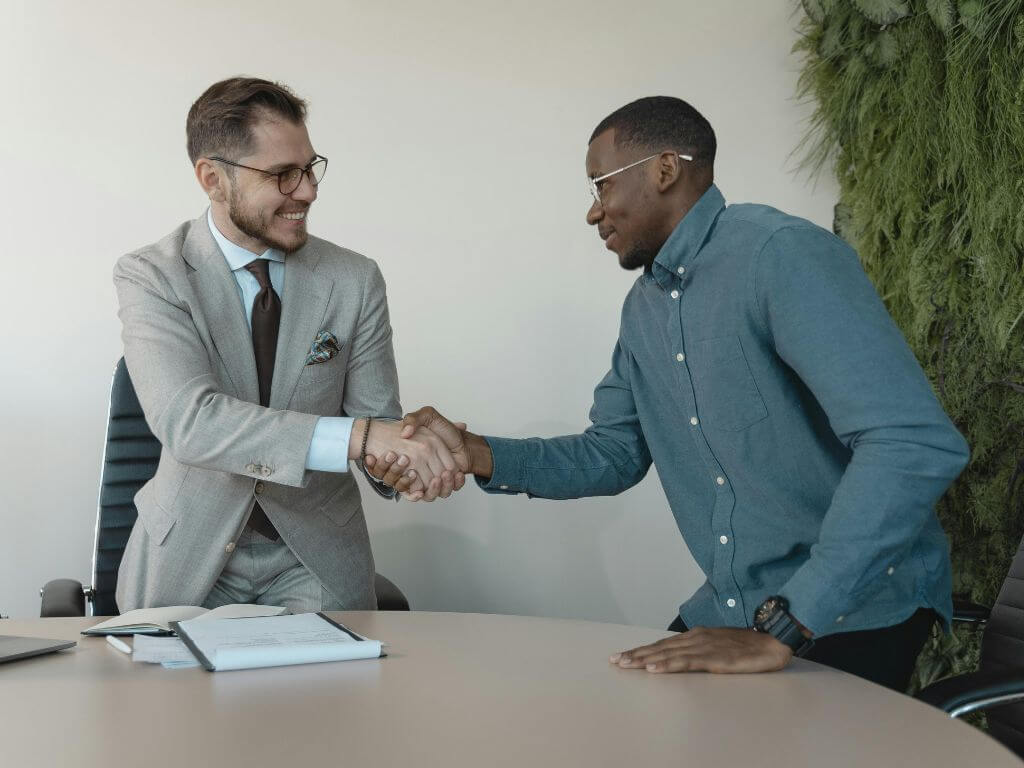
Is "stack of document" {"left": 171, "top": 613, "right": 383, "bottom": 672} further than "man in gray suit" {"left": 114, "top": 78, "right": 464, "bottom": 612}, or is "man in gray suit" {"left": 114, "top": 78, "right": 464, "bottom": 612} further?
"man in gray suit" {"left": 114, "top": 78, "right": 464, "bottom": 612}

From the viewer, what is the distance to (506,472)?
2291 millimetres

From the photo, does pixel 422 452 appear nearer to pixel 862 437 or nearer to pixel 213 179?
pixel 213 179

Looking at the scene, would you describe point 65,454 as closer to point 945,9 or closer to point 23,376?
point 23,376

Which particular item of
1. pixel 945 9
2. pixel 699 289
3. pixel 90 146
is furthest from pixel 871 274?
pixel 90 146

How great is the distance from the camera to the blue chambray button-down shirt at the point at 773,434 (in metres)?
1.65

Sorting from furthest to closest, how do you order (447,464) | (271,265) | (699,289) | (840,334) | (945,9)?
(945,9), (271,265), (447,464), (699,289), (840,334)

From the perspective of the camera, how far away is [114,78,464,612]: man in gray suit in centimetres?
223

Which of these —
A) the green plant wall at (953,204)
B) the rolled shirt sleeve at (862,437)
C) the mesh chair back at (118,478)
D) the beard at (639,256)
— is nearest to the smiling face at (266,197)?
the mesh chair back at (118,478)

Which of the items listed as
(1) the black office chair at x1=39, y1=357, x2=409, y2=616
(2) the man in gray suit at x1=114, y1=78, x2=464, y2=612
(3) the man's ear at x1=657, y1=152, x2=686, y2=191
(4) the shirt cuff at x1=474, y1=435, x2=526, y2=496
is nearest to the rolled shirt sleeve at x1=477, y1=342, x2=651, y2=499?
(4) the shirt cuff at x1=474, y1=435, x2=526, y2=496

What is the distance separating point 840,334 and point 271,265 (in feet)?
4.50

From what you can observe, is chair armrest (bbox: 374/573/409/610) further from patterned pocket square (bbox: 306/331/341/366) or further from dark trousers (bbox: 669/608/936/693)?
dark trousers (bbox: 669/608/936/693)

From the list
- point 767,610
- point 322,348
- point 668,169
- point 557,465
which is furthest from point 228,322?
point 767,610

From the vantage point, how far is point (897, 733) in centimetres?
121

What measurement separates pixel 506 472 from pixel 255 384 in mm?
621
